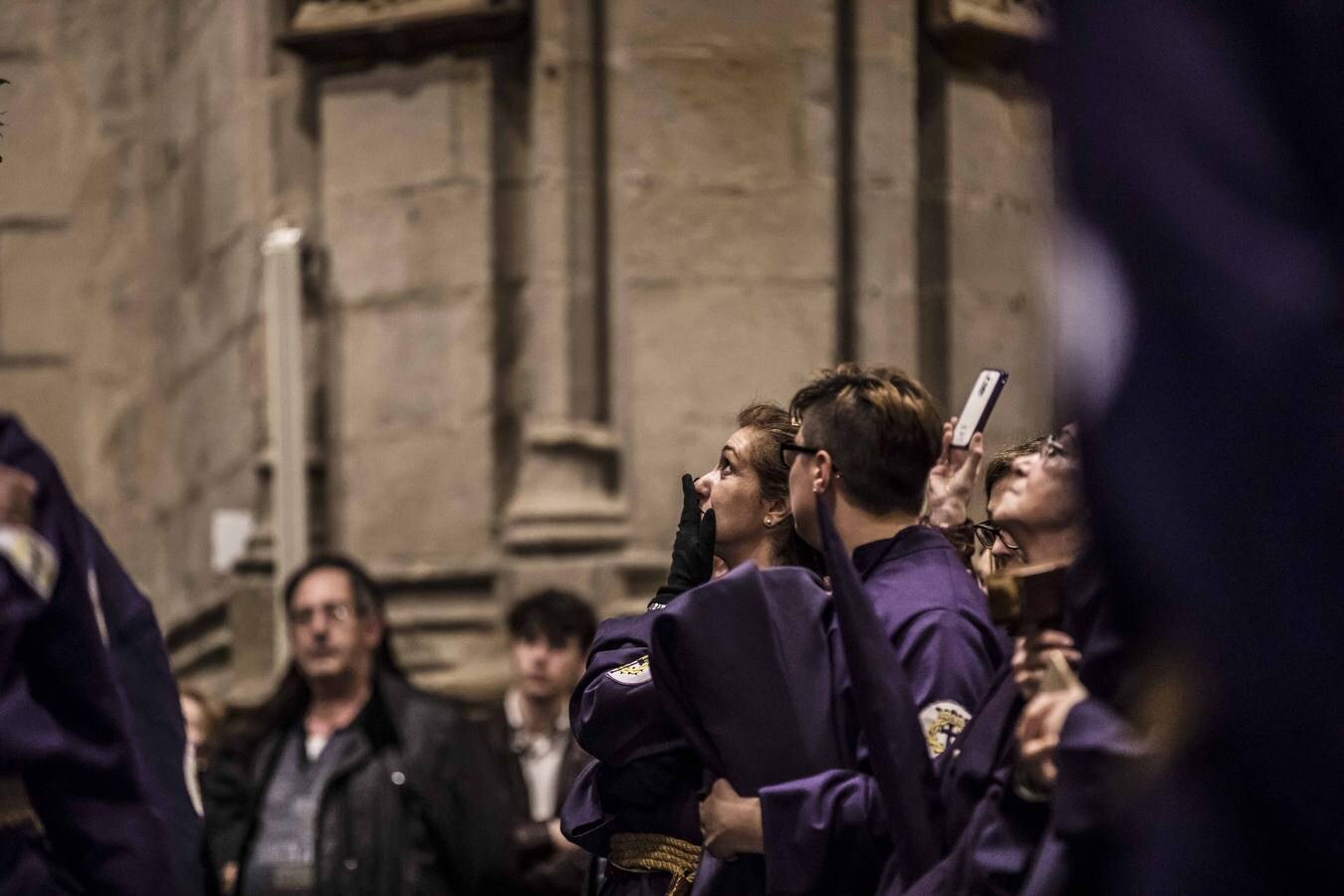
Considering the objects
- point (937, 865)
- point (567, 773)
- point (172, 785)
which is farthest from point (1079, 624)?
point (567, 773)

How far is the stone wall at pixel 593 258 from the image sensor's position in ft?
27.7

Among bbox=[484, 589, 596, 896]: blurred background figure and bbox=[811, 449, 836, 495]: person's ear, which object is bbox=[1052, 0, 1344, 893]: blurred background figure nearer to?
bbox=[811, 449, 836, 495]: person's ear

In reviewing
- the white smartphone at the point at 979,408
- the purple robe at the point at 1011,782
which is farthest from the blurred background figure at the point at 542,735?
the purple robe at the point at 1011,782

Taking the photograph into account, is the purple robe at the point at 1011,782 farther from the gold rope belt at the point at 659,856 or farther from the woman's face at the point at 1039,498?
the gold rope belt at the point at 659,856

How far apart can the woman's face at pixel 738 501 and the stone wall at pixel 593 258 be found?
3.85 metres

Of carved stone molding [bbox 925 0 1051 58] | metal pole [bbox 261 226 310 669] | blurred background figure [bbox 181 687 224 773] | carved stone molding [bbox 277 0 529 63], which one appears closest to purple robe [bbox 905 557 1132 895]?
blurred background figure [bbox 181 687 224 773]

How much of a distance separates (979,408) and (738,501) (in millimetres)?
453

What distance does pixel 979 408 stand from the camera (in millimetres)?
3803

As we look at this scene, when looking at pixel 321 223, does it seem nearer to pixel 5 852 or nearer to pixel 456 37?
pixel 456 37

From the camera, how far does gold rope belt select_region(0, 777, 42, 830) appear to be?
3.43 m

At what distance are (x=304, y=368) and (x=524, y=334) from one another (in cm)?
107

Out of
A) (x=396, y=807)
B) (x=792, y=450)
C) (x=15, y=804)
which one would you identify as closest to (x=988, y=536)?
(x=792, y=450)

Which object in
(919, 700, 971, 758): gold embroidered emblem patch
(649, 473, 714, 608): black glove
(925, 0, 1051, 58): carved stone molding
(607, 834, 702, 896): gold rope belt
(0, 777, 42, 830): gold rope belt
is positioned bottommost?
(607, 834, 702, 896): gold rope belt

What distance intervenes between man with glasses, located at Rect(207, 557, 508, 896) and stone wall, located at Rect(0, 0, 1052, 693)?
1.51 m
